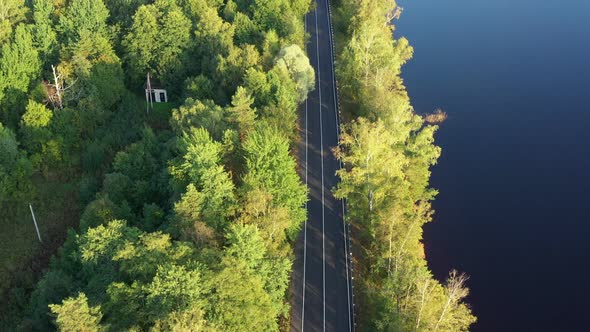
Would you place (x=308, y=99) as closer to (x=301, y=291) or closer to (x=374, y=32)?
(x=374, y=32)

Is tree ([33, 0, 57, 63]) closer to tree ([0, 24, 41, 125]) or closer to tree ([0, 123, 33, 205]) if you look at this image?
tree ([0, 24, 41, 125])

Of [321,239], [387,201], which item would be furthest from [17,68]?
[387,201]

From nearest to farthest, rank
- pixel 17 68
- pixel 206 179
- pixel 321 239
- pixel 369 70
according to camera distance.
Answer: pixel 206 179
pixel 321 239
pixel 17 68
pixel 369 70

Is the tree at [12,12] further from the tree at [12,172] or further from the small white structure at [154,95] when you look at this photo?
the tree at [12,172]

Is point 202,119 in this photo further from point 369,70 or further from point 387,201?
point 369,70

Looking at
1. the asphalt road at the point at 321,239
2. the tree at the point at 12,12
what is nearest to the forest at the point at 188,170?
the tree at the point at 12,12

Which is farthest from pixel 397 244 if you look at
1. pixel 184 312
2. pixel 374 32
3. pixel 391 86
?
pixel 374 32

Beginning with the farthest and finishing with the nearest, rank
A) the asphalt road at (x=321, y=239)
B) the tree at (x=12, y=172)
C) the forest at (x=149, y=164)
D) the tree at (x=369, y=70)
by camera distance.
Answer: the tree at (x=369, y=70)
the tree at (x=12, y=172)
the asphalt road at (x=321, y=239)
the forest at (x=149, y=164)

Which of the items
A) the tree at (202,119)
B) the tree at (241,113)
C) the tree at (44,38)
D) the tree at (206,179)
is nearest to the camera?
the tree at (206,179)
